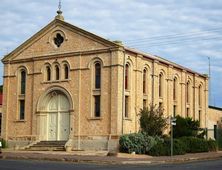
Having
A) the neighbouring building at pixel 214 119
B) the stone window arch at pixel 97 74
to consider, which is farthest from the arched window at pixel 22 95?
the neighbouring building at pixel 214 119

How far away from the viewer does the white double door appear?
41.1 metres

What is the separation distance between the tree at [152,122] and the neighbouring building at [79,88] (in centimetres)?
155

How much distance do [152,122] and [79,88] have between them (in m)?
6.90

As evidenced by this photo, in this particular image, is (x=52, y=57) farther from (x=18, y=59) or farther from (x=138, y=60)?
(x=138, y=60)

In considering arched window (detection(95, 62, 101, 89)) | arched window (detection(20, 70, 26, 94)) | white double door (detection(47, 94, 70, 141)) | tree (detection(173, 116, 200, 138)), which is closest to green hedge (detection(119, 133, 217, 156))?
tree (detection(173, 116, 200, 138))

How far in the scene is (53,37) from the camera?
1676 inches

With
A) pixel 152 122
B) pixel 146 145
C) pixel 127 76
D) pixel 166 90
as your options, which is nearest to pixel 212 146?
pixel 166 90

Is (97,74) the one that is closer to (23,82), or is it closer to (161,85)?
(161,85)

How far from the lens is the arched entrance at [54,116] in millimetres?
41250

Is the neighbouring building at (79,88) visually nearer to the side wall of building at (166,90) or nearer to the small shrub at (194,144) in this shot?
the side wall of building at (166,90)

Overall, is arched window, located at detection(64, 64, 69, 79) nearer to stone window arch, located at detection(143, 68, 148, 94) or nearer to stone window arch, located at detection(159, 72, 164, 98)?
stone window arch, located at detection(143, 68, 148, 94)

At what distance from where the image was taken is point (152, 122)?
37.6 metres

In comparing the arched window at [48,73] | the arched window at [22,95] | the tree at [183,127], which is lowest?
the tree at [183,127]

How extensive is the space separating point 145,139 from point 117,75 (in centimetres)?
553
